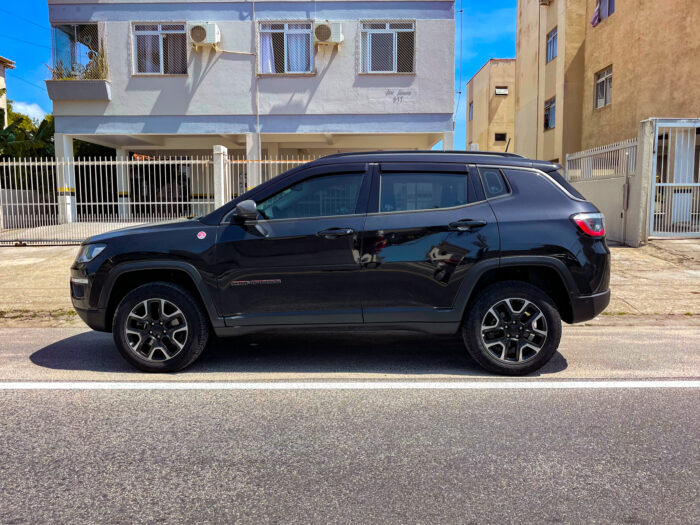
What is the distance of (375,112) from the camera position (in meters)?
17.8

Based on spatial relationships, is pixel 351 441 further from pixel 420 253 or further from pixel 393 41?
pixel 393 41

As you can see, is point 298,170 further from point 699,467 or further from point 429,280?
point 699,467

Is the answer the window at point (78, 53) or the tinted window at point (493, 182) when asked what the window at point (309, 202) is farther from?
the window at point (78, 53)

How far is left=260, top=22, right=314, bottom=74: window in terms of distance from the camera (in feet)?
57.9

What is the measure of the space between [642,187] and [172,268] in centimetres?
1135

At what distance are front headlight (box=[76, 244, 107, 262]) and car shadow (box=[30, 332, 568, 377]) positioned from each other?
101 centimetres

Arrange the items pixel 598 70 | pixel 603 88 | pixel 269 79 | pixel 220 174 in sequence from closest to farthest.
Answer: pixel 220 174, pixel 269 79, pixel 598 70, pixel 603 88

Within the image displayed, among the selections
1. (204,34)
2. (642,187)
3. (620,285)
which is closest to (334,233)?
(620,285)

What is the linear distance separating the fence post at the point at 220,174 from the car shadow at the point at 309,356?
9.11 meters

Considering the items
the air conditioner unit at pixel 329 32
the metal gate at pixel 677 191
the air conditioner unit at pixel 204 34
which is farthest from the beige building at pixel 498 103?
the metal gate at pixel 677 191

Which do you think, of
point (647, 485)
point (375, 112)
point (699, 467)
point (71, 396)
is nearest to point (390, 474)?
point (647, 485)

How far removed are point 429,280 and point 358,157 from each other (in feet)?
4.11

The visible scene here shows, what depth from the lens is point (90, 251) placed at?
5047 mm

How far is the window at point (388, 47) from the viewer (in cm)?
1756
